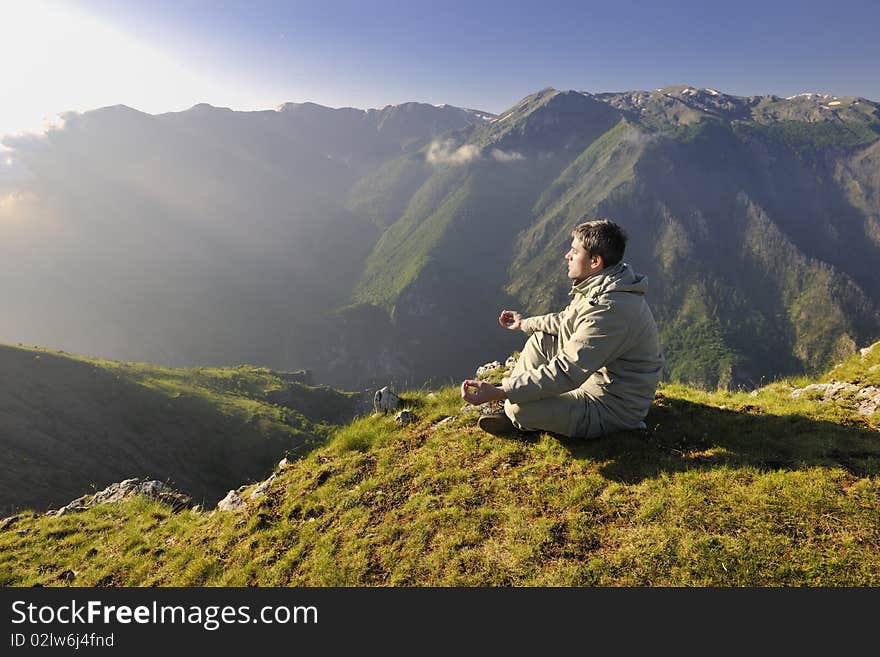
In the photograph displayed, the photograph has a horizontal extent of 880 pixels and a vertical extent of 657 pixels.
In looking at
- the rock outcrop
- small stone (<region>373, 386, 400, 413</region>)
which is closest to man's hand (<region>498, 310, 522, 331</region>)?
small stone (<region>373, 386, 400, 413</region>)

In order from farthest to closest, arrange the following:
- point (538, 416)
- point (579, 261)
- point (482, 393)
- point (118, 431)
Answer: point (118, 431), point (538, 416), point (579, 261), point (482, 393)

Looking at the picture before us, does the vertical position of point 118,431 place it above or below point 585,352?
below

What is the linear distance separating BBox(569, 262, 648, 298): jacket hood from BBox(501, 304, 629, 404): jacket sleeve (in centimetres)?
34

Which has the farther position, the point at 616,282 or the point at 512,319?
the point at 512,319

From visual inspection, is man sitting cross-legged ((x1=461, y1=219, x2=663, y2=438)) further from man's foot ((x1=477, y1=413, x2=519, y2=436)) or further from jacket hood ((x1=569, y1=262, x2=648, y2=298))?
man's foot ((x1=477, y1=413, x2=519, y2=436))

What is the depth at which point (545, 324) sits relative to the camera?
7938 mm

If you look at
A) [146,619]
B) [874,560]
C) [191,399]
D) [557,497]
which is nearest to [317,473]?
[146,619]

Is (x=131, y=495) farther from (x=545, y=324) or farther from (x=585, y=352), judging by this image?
(x=585, y=352)

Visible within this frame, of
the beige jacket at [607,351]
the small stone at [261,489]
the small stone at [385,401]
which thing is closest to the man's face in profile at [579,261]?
the beige jacket at [607,351]

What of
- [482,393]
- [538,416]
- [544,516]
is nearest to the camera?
[544,516]

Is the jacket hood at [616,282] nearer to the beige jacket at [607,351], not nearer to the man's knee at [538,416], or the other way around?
the beige jacket at [607,351]

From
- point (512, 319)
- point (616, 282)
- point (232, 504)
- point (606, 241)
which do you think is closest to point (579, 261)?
point (606, 241)

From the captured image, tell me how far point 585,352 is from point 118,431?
60.3 meters

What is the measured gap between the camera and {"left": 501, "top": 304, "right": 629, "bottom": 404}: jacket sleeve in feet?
21.0
